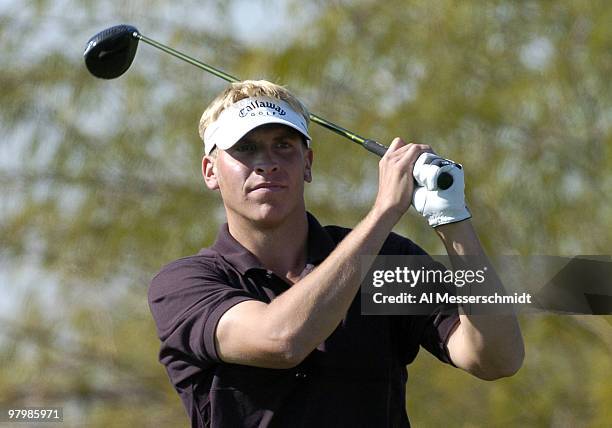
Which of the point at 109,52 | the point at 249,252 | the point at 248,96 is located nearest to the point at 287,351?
the point at 249,252

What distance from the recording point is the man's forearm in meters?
2.66

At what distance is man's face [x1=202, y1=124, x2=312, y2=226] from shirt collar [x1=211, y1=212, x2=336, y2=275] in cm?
5

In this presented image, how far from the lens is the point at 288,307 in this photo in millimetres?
2535

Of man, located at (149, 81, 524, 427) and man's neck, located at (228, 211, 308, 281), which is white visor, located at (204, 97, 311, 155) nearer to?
man, located at (149, 81, 524, 427)

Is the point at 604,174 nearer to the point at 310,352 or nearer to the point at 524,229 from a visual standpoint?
the point at 524,229

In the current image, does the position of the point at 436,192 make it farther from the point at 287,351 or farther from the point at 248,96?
the point at 248,96

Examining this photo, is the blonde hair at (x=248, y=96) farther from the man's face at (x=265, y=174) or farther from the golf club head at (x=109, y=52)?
the golf club head at (x=109, y=52)

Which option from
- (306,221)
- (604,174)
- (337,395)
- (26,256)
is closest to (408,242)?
(306,221)

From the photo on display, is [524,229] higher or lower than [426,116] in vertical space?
lower

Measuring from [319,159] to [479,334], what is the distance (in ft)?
14.7

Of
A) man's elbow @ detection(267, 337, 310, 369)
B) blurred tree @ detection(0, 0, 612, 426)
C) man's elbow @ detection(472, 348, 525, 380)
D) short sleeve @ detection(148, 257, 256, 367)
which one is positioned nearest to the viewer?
man's elbow @ detection(267, 337, 310, 369)

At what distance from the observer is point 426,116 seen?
680 centimetres

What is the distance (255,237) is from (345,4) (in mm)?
4430

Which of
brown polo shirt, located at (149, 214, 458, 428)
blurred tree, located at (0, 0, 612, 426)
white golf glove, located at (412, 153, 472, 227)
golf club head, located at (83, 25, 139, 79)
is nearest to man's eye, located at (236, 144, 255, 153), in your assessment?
brown polo shirt, located at (149, 214, 458, 428)
